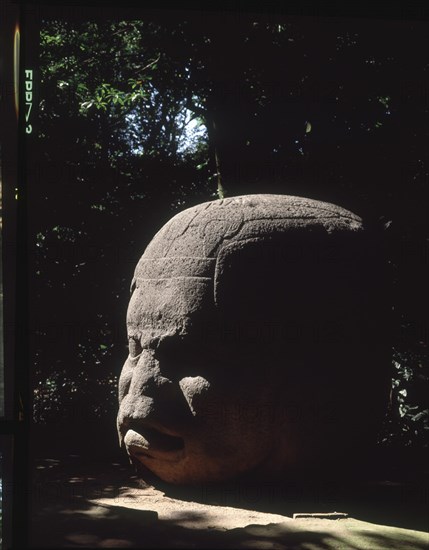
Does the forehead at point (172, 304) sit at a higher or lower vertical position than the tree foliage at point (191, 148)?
lower

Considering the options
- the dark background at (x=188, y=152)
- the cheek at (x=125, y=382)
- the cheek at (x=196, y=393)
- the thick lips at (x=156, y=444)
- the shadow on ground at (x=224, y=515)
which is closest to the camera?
the shadow on ground at (x=224, y=515)

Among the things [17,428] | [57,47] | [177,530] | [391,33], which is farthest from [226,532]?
[57,47]

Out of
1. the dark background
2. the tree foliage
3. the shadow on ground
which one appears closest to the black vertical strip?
the shadow on ground

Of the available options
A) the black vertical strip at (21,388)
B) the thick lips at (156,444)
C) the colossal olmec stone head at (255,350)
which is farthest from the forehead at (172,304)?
the black vertical strip at (21,388)

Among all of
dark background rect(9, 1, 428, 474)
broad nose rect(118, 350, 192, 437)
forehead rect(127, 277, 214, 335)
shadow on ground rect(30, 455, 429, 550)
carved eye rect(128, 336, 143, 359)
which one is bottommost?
shadow on ground rect(30, 455, 429, 550)

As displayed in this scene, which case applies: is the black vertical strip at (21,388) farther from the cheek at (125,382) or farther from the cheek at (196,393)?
the cheek at (125,382)

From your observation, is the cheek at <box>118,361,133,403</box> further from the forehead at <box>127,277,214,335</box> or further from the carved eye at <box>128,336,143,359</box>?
the forehead at <box>127,277,214,335</box>

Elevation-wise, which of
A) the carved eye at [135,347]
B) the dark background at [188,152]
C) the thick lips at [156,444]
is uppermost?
the dark background at [188,152]

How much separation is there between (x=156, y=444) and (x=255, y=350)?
0.88 meters

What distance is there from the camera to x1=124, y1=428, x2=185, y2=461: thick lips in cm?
427

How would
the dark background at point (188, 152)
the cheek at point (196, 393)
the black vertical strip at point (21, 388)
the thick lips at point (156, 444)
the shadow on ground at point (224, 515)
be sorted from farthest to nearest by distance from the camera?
the dark background at point (188, 152)
the thick lips at point (156, 444)
the cheek at point (196, 393)
the shadow on ground at point (224, 515)
the black vertical strip at point (21, 388)

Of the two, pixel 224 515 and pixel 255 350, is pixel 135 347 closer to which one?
pixel 255 350

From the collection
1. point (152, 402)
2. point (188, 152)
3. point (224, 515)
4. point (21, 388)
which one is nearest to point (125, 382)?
point (152, 402)

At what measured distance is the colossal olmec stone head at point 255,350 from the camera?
415cm
